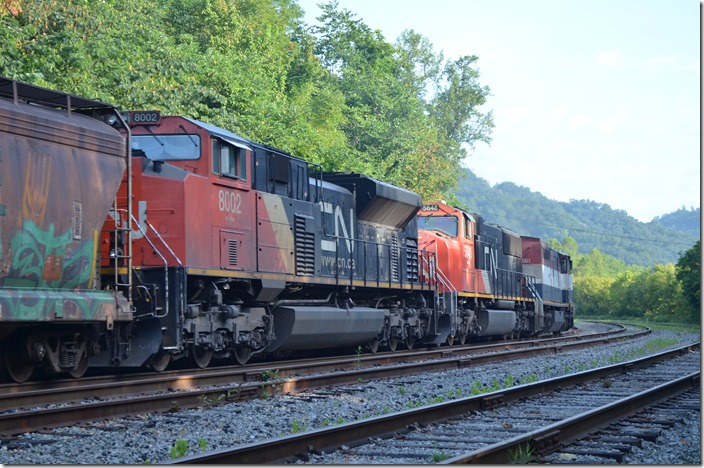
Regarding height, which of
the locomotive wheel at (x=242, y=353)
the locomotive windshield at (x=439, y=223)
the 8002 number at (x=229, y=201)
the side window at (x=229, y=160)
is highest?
the side window at (x=229, y=160)

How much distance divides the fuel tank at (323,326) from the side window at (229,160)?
277 centimetres

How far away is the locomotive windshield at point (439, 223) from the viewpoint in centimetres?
2456

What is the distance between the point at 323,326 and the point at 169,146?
16.0 feet

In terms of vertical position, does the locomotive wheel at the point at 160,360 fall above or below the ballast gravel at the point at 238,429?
above

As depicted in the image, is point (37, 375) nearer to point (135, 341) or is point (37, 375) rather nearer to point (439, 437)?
point (135, 341)

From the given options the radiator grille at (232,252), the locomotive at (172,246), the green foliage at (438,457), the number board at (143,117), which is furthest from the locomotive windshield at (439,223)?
the green foliage at (438,457)

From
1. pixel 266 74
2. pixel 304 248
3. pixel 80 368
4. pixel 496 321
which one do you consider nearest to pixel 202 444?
pixel 80 368

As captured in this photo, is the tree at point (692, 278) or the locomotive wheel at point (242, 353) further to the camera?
the tree at point (692, 278)

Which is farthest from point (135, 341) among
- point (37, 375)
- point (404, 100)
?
point (404, 100)

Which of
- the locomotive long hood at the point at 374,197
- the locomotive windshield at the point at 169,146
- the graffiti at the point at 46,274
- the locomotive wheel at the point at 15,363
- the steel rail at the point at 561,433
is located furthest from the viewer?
the locomotive long hood at the point at 374,197

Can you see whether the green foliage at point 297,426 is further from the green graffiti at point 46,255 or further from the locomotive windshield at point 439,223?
the locomotive windshield at point 439,223

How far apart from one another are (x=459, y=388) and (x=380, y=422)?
4.41 metres

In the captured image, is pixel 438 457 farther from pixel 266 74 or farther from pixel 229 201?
pixel 266 74

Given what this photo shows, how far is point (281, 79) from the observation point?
125 feet
